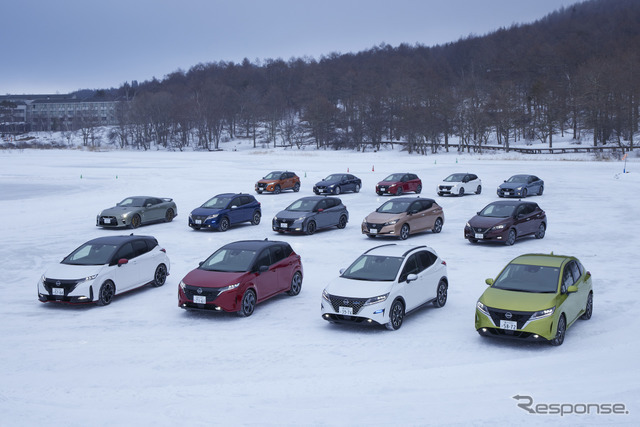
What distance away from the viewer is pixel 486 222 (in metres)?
22.9

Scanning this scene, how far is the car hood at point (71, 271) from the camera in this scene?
1498cm

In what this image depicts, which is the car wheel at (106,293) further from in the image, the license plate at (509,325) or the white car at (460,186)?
the white car at (460,186)

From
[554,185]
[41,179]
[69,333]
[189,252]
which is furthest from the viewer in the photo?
[41,179]

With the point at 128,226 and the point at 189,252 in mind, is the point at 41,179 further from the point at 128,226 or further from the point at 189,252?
the point at 189,252

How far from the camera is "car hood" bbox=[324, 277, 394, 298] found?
1270 cm

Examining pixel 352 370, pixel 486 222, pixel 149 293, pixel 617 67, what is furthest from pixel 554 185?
pixel 617 67

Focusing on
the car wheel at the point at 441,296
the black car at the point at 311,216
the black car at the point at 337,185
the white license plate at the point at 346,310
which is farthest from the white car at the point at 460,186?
the white license plate at the point at 346,310

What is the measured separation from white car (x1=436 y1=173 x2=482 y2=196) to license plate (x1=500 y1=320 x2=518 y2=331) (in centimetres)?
2821

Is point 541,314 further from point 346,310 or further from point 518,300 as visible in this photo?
point 346,310

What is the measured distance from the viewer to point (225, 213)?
27672 millimetres

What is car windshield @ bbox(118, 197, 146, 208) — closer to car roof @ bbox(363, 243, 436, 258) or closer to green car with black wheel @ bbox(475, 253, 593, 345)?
car roof @ bbox(363, 243, 436, 258)

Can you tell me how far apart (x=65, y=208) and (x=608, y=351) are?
98.8 ft

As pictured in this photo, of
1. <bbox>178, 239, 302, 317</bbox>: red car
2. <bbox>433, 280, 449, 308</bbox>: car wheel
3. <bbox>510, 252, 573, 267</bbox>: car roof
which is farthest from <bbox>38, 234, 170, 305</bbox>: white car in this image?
<bbox>510, 252, 573, 267</bbox>: car roof

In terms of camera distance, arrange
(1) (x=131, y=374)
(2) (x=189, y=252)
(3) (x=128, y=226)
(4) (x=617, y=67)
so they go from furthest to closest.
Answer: (4) (x=617, y=67) → (3) (x=128, y=226) → (2) (x=189, y=252) → (1) (x=131, y=374)
